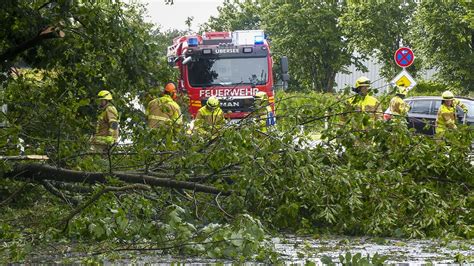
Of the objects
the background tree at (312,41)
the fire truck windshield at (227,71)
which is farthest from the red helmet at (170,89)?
the background tree at (312,41)

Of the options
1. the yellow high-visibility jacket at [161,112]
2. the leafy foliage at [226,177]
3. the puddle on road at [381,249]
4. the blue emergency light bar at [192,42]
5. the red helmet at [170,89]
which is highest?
the blue emergency light bar at [192,42]

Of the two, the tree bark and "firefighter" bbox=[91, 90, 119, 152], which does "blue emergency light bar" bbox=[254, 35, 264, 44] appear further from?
the tree bark

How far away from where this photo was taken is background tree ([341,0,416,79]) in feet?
183

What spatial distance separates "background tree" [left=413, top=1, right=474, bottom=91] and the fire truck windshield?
741 inches

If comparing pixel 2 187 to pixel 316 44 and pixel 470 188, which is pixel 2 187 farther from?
pixel 316 44

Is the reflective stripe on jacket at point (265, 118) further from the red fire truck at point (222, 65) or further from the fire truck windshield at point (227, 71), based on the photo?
the fire truck windshield at point (227, 71)

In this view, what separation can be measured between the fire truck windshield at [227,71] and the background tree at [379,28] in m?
27.9

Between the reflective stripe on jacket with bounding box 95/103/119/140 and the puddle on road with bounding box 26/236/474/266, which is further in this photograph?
the reflective stripe on jacket with bounding box 95/103/119/140

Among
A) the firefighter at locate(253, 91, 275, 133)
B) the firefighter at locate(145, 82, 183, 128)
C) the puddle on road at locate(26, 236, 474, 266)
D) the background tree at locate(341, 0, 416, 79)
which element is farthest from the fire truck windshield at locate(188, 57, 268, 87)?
the background tree at locate(341, 0, 416, 79)

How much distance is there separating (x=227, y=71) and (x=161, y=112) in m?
15.0

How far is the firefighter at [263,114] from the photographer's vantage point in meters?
10.8

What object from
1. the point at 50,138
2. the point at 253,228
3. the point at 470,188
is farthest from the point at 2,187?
the point at 470,188

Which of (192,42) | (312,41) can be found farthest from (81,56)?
(312,41)

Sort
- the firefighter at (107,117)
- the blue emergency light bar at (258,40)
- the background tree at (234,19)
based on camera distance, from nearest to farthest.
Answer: the firefighter at (107,117)
the blue emergency light bar at (258,40)
the background tree at (234,19)
